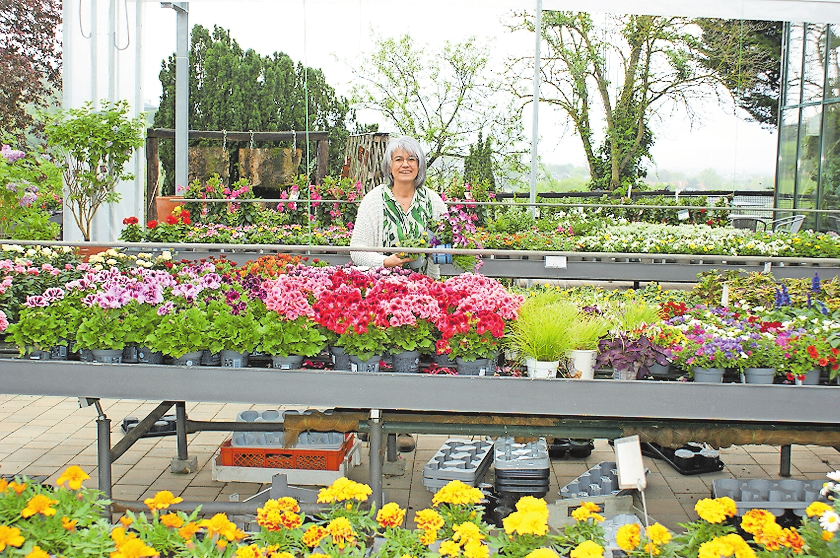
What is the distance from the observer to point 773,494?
→ 293 cm

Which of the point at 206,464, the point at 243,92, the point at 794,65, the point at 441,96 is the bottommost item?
the point at 206,464

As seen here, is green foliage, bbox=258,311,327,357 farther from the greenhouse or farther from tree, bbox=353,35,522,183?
tree, bbox=353,35,522,183

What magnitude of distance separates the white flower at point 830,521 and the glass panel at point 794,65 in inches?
447

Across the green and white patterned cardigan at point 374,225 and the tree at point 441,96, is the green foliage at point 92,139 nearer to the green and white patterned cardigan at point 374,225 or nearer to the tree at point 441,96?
the green and white patterned cardigan at point 374,225

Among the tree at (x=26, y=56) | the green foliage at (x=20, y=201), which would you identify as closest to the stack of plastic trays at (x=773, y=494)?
the green foliage at (x=20, y=201)

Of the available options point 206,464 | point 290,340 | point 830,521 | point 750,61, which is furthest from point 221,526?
point 750,61

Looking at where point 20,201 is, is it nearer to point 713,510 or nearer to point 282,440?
point 282,440

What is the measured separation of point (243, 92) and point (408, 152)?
8765 millimetres

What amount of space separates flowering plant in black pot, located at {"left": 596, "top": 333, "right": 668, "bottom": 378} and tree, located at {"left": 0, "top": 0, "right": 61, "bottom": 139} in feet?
42.6

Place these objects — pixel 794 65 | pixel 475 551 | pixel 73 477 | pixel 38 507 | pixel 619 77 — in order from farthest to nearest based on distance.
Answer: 1. pixel 619 77
2. pixel 794 65
3. pixel 73 477
4. pixel 38 507
5. pixel 475 551

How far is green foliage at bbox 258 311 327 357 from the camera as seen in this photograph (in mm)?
2744

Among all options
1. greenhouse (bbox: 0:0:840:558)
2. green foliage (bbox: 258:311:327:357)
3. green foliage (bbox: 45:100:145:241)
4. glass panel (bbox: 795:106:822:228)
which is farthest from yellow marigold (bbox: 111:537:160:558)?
glass panel (bbox: 795:106:822:228)

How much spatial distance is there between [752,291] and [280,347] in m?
2.36

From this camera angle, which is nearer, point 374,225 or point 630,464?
point 630,464
